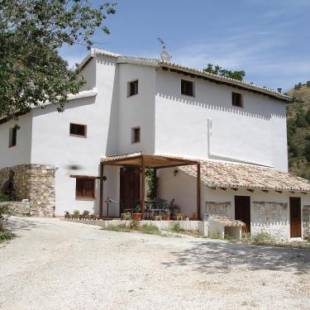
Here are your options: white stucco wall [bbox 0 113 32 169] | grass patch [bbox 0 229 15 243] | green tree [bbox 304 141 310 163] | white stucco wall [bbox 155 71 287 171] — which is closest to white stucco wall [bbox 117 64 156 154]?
white stucco wall [bbox 155 71 287 171]

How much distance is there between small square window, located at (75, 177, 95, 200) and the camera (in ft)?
77.0

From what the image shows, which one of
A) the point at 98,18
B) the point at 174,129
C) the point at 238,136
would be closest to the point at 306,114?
the point at 238,136

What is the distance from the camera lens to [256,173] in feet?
85.8

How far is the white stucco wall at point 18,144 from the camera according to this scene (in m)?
23.0

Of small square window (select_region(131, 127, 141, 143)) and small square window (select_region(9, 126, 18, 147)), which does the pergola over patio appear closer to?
small square window (select_region(131, 127, 141, 143))

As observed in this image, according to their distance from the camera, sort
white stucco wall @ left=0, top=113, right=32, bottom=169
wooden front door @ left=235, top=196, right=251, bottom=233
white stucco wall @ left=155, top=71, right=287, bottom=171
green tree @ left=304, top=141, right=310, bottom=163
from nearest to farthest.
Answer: white stucco wall @ left=0, top=113, right=32, bottom=169 < wooden front door @ left=235, top=196, right=251, bottom=233 < white stucco wall @ left=155, top=71, right=287, bottom=171 < green tree @ left=304, top=141, right=310, bottom=163

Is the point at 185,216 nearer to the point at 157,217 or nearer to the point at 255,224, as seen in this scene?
the point at 157,217

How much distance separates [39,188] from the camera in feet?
73.8

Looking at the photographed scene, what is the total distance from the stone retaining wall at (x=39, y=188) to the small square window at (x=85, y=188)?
4.10 ft

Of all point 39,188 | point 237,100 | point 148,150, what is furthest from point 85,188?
point 237,100

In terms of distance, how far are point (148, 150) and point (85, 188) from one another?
11.3ft

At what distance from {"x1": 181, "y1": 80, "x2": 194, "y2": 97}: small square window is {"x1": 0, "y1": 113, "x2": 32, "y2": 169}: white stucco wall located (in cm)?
754

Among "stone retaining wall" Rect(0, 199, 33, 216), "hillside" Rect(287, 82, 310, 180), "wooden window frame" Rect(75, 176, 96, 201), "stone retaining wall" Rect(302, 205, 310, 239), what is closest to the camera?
"stone retaining wall" Rect(0, 199, 33, 216)

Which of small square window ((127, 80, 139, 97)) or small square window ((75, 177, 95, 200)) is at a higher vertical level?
small square window ((127, 80, 139, 97))
